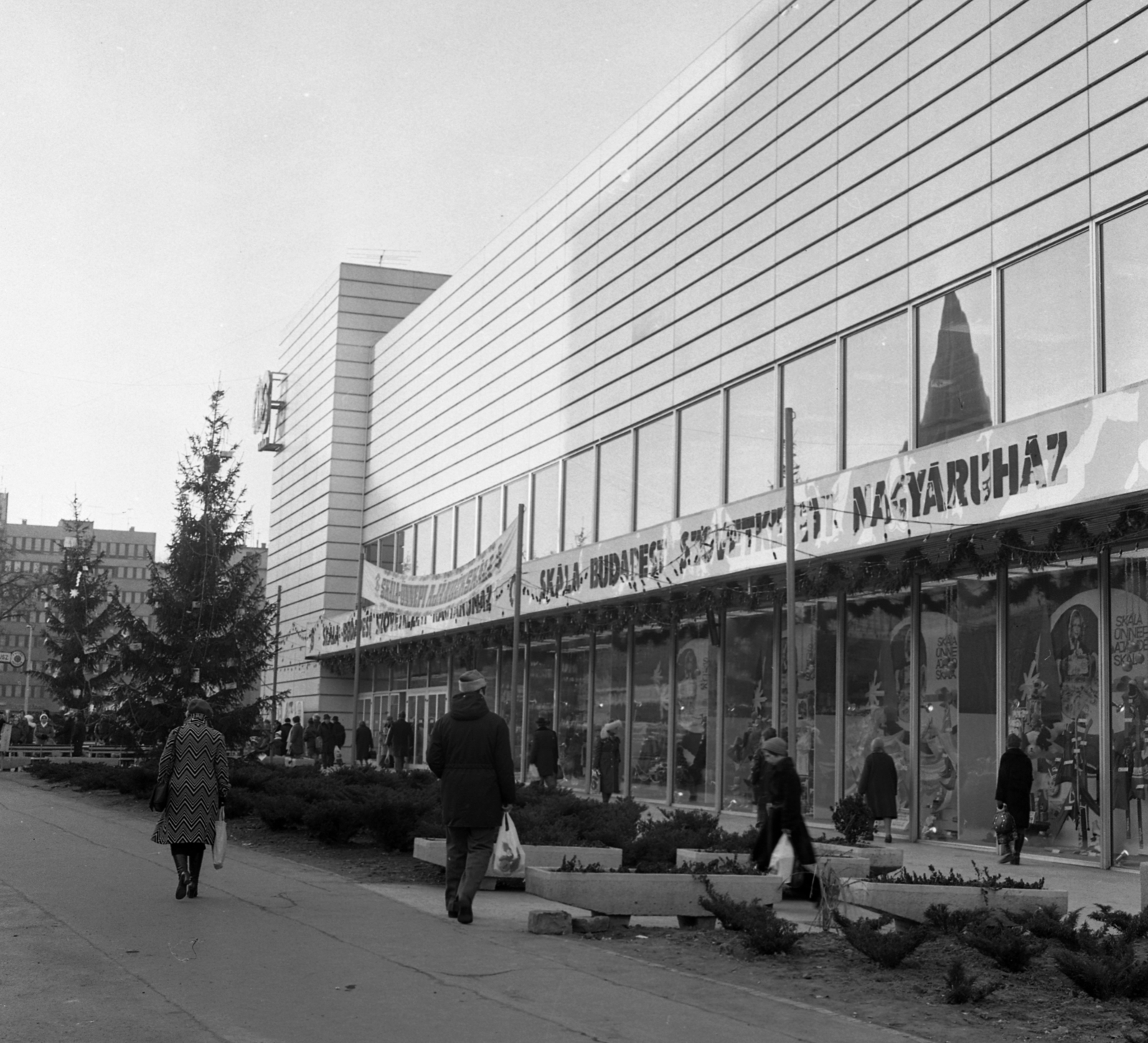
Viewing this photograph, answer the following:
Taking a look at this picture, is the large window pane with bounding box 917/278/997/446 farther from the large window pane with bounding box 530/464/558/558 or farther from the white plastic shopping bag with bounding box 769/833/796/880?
the large window pane with bounding box 530/464/558/558

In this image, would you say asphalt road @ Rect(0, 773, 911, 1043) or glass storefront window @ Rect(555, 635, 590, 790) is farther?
glass storefront window @ Rect(555, 635, 590, 790)

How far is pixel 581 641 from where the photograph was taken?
35094 millimetres

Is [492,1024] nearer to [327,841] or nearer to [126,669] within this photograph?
[327,841]

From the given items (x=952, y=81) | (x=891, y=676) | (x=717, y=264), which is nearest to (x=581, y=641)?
(x=717, y=264)

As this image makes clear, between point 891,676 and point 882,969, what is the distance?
558 inches

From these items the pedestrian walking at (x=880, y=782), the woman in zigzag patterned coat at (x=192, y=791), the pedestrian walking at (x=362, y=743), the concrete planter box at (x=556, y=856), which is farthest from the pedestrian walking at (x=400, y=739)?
the woman in zigzag patterned coat at (x=192, y=791)

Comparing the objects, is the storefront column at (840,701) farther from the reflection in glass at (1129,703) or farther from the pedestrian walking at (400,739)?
the pedestrian walking at (400,739)

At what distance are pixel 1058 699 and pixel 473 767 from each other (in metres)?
10.9

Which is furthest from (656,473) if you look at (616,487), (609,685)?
(609,685)

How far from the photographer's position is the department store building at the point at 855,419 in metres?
18.7

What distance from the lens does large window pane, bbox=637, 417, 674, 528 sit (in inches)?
1211

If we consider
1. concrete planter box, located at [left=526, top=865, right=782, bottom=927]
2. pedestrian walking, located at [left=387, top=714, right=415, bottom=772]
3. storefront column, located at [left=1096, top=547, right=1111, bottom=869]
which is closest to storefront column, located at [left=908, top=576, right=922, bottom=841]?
storefront column, located at [left=1096, top=547, right=1111, bottom=869]

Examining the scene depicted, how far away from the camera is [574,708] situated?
1395 inches

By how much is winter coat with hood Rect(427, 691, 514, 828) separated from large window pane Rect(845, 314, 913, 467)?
41.4 ft
